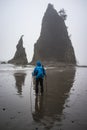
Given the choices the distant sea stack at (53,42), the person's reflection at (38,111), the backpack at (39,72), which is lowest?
the person's reflection at (38,111)

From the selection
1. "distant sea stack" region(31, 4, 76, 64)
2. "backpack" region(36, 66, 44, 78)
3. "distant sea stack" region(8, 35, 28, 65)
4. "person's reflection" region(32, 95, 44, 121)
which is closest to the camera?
"person's reflection" region(32, 95, 44, 121)

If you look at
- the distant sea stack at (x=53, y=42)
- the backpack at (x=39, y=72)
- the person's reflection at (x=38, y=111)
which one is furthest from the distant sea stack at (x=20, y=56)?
the person's reflection at (x=38, y=111)

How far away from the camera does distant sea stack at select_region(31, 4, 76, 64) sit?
86.5m

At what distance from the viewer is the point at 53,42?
8994 cm

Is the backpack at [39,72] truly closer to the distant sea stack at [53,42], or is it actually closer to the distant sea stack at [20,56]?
the distant sea stack at [53,42]

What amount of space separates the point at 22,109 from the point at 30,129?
2218mm

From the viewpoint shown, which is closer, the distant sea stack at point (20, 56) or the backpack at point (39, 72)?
the backpack at point (39, 72)

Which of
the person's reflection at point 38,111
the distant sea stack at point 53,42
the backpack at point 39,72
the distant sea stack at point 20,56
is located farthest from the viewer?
the distant sea stack at point 20,56

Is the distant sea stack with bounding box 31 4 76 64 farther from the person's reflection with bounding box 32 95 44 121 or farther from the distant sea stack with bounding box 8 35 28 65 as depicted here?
the person's reflection with bounding box 32 95 44 121

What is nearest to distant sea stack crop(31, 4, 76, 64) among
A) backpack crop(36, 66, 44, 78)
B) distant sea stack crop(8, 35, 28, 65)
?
distant sea stack crop(8, 35, 28, 65)

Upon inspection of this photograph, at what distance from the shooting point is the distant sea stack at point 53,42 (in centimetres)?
8650

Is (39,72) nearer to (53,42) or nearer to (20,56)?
(53,42)

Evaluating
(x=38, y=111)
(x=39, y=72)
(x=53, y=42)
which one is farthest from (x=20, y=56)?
(x=38, y=111)

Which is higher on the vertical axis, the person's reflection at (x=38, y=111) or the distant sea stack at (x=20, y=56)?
the distant sea stack at (x=20, y=56)
